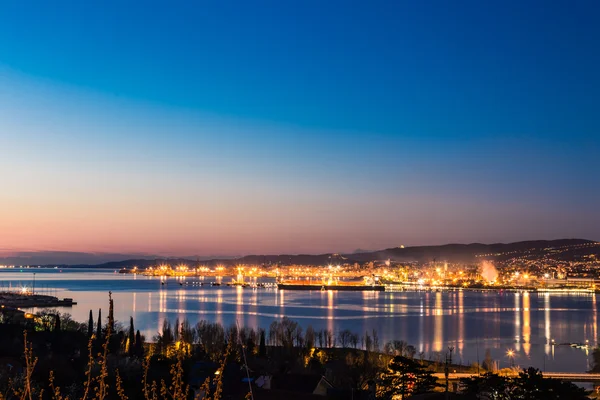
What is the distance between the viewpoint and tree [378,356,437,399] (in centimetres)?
984

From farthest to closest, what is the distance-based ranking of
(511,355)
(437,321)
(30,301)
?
(30,301) → (437,321) → (511,355)

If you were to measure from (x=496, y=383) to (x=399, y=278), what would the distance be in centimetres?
6691

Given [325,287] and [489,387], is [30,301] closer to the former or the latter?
[325,287]

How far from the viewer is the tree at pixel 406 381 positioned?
9.84 meters

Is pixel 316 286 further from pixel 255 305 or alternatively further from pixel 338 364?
pixel 338 364

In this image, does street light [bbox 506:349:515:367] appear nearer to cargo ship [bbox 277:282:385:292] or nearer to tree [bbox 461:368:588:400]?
tree [bbox 461:368:588:400]

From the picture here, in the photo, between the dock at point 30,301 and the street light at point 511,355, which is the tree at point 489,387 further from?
the dock at point 30,301

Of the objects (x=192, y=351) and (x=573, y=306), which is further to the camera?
(x=573, y=306)

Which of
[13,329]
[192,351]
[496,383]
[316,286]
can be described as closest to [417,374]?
[496,383]

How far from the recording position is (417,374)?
396 inches

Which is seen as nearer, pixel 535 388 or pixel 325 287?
pixel 535 388

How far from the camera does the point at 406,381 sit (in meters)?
10.1

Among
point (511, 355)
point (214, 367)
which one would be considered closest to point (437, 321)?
point (511, 355)

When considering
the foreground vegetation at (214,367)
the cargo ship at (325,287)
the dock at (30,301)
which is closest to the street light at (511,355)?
the foreground vegetation at (214,367)
